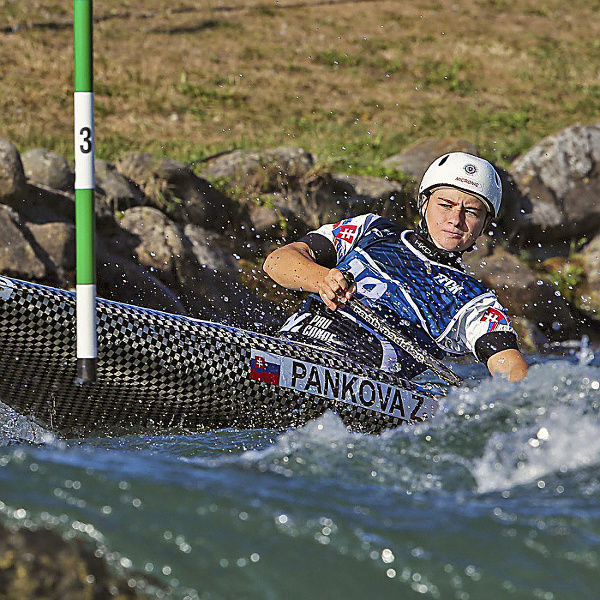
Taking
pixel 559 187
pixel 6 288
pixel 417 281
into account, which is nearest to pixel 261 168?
pixel 559 187

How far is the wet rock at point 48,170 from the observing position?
30.7ft

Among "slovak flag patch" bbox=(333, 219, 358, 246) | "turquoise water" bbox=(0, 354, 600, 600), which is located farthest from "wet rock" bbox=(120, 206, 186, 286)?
"turquoise water" bbox=(0, 354, 600, 600)

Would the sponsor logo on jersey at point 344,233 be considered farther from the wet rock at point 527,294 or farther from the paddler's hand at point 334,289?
the wet rock at point 527,294

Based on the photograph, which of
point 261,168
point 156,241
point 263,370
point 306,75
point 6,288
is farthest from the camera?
point 306,75

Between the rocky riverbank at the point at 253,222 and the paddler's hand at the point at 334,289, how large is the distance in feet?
11.1

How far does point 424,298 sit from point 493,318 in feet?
1.27

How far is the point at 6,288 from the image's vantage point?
14.6ft

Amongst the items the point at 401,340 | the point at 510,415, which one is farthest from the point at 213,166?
the point at 510,415

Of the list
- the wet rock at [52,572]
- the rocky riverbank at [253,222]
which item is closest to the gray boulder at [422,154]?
the rocky riverbank at [253,222]

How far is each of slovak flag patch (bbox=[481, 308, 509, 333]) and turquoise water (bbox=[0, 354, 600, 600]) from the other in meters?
1.27

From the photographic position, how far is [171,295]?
8531mm

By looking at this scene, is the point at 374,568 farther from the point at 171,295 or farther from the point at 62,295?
the point at 171,295

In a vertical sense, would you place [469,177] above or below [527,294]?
above

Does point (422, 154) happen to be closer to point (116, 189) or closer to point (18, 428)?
point (116, 189)
